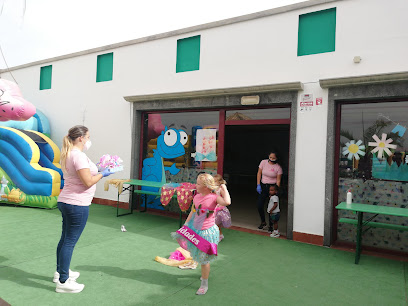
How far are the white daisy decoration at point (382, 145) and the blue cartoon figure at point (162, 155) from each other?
157 inches

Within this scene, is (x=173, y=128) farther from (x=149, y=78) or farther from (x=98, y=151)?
(x=98, y=151)

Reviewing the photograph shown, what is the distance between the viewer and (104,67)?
872cm

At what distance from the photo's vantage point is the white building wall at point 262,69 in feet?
16.7

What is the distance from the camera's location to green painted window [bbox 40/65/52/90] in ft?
33.1

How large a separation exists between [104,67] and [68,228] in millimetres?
6623

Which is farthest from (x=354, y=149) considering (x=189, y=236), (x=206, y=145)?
(x=189, y=236)

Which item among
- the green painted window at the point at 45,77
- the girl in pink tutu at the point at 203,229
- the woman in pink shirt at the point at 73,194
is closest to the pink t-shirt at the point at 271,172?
the girl in pink tutu at the point at 203,229

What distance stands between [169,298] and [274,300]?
1.13 meters

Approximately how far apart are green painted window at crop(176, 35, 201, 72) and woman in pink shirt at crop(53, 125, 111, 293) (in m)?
4.37

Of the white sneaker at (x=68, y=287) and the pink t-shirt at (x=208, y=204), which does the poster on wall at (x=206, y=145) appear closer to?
the pink t-shirt at (x=208, y=204)

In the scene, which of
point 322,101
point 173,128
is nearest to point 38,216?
point 173,128

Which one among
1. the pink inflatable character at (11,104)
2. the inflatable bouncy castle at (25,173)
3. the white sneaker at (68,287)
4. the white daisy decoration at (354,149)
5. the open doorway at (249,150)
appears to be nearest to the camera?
the white sneaker at (68,287)

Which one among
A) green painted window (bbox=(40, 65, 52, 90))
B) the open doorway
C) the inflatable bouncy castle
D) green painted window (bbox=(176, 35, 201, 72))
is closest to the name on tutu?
green painted window (bbox=(176, 35, 201, 72))

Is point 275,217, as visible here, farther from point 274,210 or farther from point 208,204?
Answer: point 208,204
